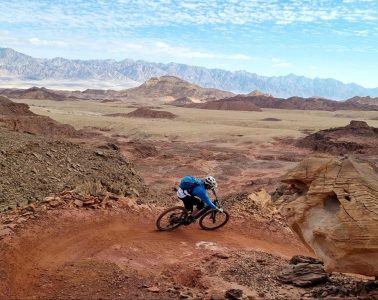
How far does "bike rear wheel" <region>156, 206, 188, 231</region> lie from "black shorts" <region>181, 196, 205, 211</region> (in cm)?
14

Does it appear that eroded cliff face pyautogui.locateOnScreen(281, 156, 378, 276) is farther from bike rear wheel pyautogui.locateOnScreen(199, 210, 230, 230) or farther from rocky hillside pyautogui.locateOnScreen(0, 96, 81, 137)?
rocky hillside pyautogui.locateOnScreen(0, 96, 81, 137)

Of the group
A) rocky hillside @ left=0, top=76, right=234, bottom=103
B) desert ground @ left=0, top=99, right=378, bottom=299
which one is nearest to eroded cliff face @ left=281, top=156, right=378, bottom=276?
desert ground @ left=0, top=99, right=378, bottom=299

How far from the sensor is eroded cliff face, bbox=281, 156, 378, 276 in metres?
6.89

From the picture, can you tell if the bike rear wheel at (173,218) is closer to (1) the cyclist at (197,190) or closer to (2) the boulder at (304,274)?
(1) the cyclist at (197,190)

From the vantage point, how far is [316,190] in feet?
24.9

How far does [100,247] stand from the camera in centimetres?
999

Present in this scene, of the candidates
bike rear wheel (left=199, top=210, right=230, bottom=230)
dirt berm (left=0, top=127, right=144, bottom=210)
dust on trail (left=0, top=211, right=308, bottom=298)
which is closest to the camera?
dust on trail (left=0, top=211, right=308, bottom=298)

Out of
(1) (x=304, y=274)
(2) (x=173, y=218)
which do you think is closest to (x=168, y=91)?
(2) (x=173, y=218)

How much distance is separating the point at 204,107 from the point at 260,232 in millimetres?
102630

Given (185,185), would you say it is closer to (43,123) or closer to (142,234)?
(142,234)

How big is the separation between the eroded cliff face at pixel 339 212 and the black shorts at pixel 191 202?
3605 mm

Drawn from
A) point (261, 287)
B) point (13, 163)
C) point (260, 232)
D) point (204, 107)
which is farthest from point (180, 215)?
point (204, 107)

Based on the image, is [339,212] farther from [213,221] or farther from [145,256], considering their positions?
[213,221]

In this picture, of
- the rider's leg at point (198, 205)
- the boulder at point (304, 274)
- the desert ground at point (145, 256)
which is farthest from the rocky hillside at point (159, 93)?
the boulder at point (304, 274)
